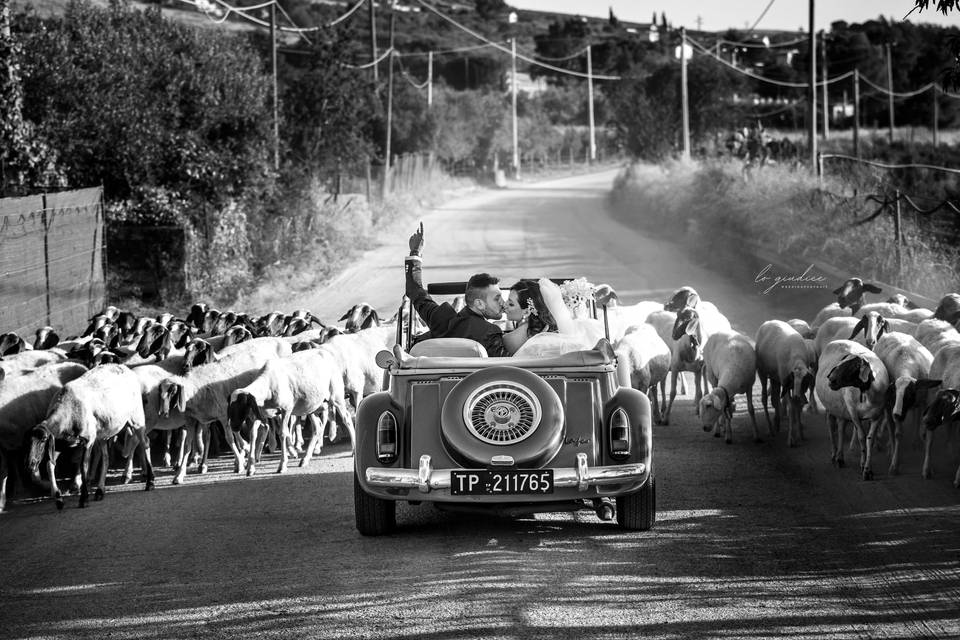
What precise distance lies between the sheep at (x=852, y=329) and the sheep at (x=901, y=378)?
0.42 metres

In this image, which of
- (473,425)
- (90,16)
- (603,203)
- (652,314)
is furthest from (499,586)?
(603,203)

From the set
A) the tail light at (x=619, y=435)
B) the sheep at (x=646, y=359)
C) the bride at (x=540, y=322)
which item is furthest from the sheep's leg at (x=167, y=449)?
the tail light at (x=619, y=435)

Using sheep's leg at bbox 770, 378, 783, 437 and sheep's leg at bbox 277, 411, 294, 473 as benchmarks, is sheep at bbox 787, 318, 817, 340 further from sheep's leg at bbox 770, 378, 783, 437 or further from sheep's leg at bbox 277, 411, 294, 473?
sheep's leg at bbox 277, 411, 294, 473

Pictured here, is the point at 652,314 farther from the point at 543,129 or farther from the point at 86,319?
the point at 543,129

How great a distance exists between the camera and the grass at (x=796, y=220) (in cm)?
2088

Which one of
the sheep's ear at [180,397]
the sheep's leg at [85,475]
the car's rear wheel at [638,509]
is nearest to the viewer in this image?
the car's rear wheel at [638,509]

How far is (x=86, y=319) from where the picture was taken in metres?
21.1

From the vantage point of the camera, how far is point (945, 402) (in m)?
10.3

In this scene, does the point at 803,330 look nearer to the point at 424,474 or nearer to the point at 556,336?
the point at 556,336

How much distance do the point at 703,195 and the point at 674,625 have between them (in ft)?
96.5

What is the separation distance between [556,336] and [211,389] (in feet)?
14.2

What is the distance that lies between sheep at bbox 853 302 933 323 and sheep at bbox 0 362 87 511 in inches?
338

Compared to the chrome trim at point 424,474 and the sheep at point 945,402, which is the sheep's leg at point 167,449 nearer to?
the chrome trim at point 424,474

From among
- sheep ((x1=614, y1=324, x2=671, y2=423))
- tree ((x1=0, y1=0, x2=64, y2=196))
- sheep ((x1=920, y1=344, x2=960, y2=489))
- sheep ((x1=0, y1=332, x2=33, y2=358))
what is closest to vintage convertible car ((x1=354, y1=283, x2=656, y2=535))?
sheep ((x1=920, y1=344, x2=960, y2=489))
